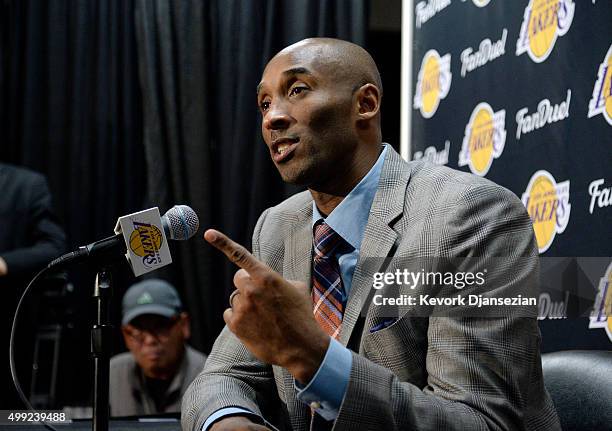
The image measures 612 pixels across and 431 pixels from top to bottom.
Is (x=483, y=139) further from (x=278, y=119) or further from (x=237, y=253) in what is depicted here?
(x=237, y=253)

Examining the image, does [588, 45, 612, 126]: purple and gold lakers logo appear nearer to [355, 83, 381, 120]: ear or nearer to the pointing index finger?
[355, 83, 381, 120]: ear

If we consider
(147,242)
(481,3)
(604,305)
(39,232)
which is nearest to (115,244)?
(147,242)

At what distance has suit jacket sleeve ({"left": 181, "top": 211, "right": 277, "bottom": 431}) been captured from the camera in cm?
187

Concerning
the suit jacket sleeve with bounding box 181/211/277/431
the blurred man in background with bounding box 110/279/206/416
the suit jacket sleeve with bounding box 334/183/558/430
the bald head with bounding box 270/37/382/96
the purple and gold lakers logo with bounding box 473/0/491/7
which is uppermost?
the purple and gold lakers logo with bounding box 473/0/491/7

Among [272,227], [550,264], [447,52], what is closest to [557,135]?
[550,264]

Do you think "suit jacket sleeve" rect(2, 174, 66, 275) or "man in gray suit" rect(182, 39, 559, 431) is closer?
"man in gray suit" rect(182, 39, 559, 431)

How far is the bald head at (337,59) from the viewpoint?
206 cm

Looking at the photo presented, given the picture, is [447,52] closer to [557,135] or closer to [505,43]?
[505,43]

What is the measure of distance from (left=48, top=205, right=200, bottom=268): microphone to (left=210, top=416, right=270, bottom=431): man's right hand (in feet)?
1.27

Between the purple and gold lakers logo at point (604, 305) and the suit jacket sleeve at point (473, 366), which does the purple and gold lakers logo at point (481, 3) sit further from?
the suit jacket sleeve at point (473, 366)

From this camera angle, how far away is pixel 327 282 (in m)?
1.95

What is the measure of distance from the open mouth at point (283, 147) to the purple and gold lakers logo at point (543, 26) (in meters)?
1.41

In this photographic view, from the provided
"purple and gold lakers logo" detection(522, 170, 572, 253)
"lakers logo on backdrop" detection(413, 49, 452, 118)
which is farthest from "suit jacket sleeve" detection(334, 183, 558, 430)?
"lakers logo on backdrop" detection(413, 49, 452, 118)

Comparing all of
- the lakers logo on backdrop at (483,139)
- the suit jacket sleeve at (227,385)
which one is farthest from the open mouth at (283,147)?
the lakers logo on backdrop at (483,139)
